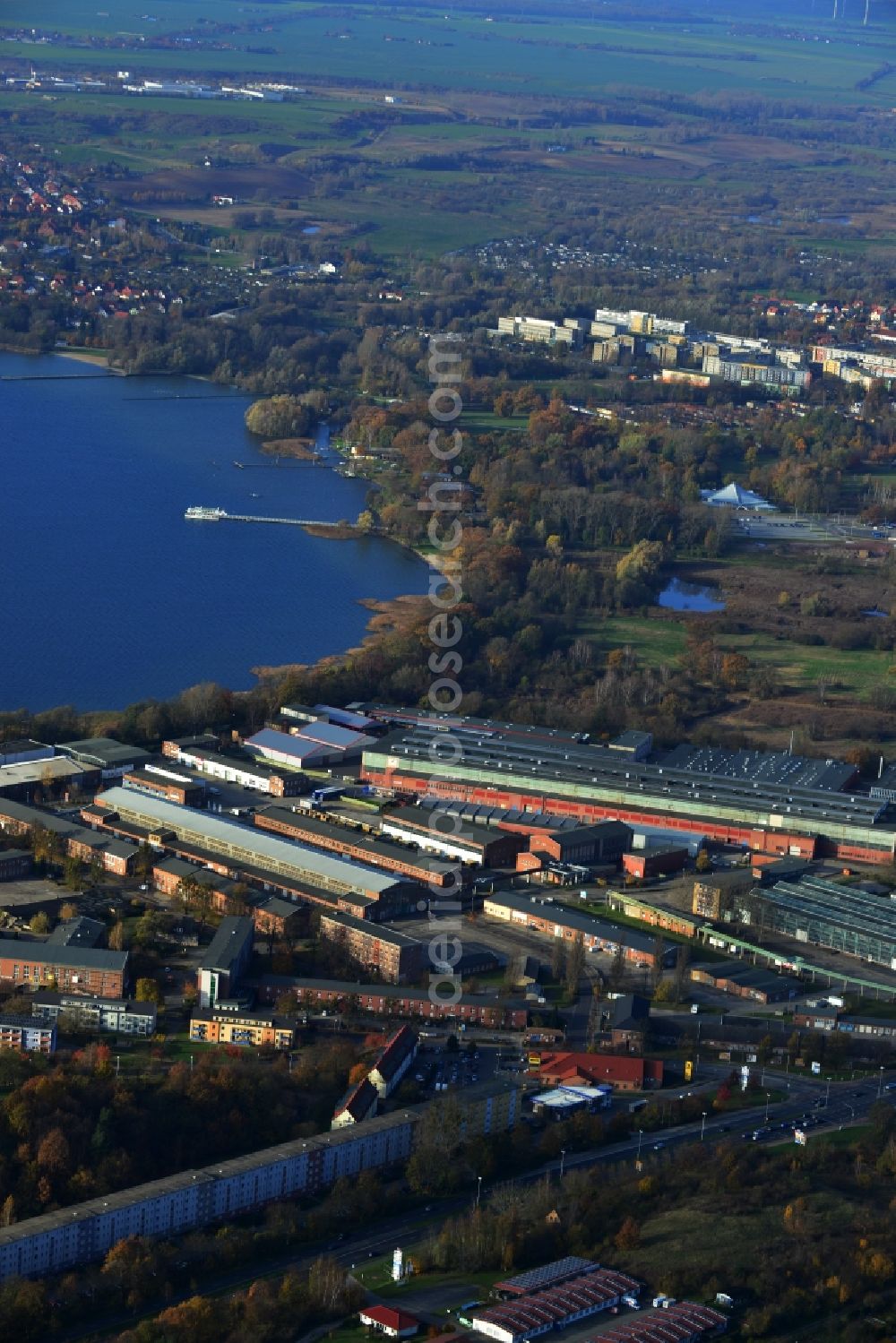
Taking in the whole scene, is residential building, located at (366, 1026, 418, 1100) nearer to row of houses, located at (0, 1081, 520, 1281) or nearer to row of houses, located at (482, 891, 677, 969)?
row of houses, located at (0, 1081, 520, 1281)

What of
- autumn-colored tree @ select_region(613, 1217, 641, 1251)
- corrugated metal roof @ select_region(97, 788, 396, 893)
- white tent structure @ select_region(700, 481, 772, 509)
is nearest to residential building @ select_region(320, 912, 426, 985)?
corrugated metal roof @ select_region(97, 788, 396, 893)

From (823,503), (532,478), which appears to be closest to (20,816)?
(532,478)

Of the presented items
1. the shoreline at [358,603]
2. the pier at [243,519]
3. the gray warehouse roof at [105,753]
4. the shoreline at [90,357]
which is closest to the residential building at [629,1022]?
the gray warehouse roof at [105,753]

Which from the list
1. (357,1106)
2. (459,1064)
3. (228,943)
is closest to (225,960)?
(228,943)

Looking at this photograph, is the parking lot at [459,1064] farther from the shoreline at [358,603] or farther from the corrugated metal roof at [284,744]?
the shoreline at [358,603]

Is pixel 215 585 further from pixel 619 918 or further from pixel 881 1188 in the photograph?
pixel 881 1188

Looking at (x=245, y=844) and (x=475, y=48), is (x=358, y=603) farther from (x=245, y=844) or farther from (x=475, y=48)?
(x=475, y=48)

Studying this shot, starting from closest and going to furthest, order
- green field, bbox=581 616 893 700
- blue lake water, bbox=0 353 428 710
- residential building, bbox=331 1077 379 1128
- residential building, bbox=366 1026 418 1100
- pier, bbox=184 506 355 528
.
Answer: residential building, bbox=331 1077 379 1128 < residential building, bbox=366 1026 418 1100 < blue lake water, bbox=0 353 428 710 < green field, bbox=581 616 893 700 < pier, bbox=184 506 355 528
